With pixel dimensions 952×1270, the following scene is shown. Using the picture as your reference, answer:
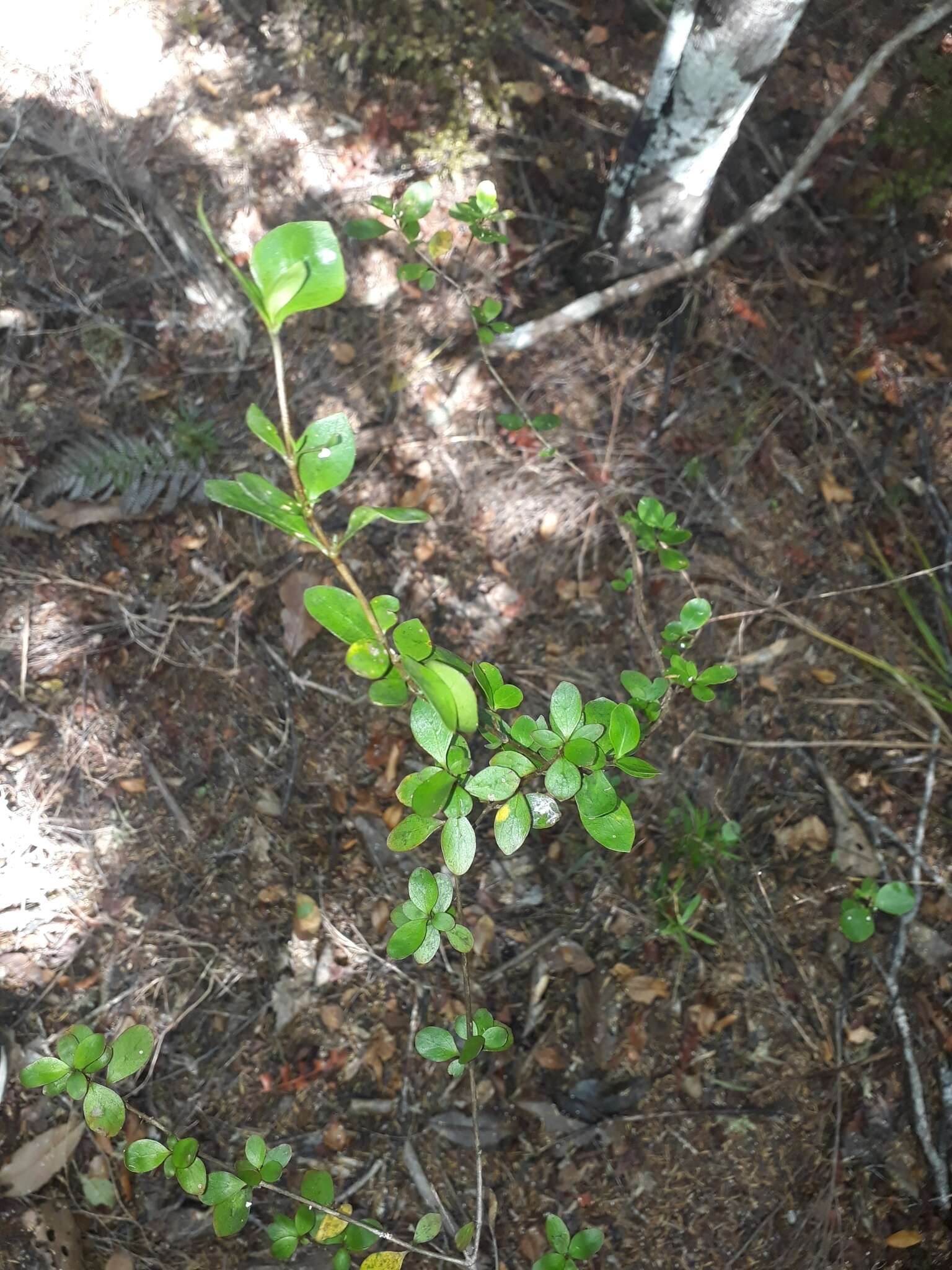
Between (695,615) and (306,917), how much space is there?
48.1 inches

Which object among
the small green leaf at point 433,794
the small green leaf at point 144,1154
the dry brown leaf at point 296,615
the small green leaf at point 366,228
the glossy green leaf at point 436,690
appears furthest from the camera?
the dry brown leaf at point 296,615

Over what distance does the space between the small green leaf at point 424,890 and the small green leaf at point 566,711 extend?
302mm

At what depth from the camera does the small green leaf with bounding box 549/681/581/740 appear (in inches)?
44.6

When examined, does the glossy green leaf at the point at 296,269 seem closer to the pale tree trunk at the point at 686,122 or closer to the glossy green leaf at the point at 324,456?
the glossy green leaf at the point at 324,456

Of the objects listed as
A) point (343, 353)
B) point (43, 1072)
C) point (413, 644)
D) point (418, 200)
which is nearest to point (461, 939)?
point (413, 644)

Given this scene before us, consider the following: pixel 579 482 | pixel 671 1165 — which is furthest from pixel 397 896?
pixel 579 482

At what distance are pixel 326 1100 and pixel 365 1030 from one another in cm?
17

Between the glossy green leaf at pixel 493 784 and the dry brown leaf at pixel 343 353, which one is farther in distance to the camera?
the dry brown leaf at pixel 343 353

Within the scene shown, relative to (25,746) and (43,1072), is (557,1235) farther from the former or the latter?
(25,746)

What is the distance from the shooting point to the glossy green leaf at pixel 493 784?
1.07 m

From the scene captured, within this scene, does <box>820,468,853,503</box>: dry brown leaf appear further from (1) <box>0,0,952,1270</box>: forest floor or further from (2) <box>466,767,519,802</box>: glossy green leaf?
(2) <box>466,767,519,802</box>: glossy green leaf

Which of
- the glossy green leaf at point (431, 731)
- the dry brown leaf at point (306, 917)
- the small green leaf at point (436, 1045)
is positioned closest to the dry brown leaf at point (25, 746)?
the dry brown leaf at point (306, 917)

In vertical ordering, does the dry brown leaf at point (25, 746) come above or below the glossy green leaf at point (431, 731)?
below

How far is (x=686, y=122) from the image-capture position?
213cm
